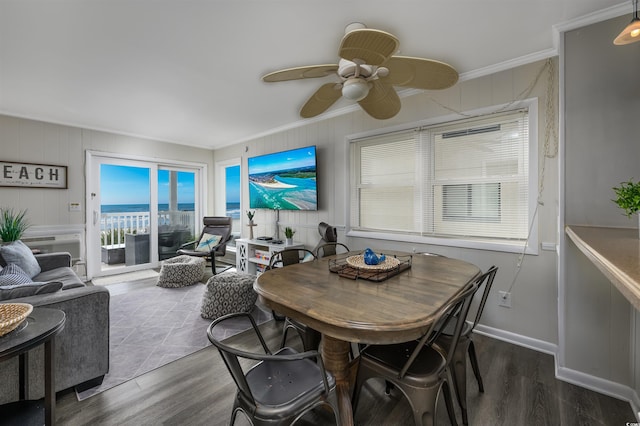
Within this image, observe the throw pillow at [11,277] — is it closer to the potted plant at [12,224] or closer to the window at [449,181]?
the potted plant at [12,224]

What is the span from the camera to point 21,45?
2201 millimetres

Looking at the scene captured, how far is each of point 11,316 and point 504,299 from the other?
3.33 m

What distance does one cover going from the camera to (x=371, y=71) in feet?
5.29

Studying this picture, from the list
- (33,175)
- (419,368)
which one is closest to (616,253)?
(419,368)

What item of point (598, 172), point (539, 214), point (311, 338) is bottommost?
point (311, 338)

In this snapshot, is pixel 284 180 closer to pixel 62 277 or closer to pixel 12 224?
pixel 62 277

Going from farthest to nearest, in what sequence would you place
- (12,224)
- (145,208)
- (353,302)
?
(145,208), (12,224), (353,302)

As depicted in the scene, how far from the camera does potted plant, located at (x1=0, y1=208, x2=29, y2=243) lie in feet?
10.7

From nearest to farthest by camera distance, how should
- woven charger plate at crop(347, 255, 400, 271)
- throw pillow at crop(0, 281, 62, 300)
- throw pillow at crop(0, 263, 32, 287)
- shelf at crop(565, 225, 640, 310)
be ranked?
shelf at crop(565, 225, 640, 310) < throw pillow at crop(0, 281, 62, 300) < woven charger plate at crop(347, 255, 400, 271) < throw pillow at crop(0, 263, 32, 287)

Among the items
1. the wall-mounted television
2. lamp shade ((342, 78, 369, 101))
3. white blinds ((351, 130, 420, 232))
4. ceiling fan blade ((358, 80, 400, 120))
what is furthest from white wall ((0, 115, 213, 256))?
lamp shade ((342, 78, 369, 101))

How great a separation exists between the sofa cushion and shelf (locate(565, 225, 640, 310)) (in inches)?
141

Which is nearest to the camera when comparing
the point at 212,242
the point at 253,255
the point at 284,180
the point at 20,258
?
the point at 20,258

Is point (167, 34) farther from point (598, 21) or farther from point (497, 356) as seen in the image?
point (497, 356)

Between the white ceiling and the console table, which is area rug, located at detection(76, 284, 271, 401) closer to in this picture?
the console table
